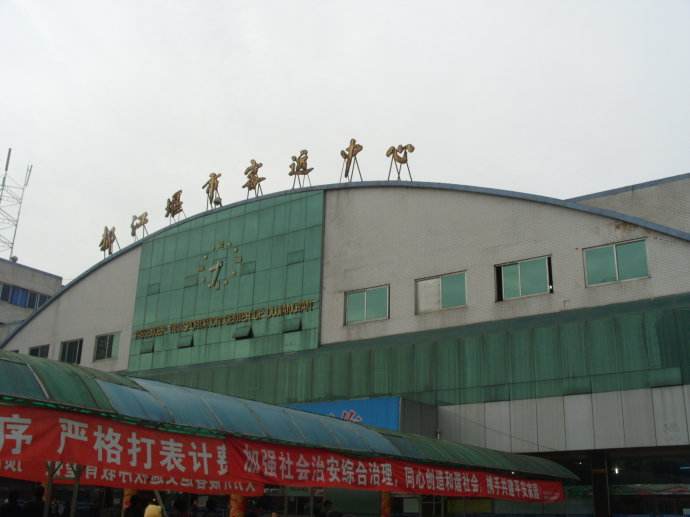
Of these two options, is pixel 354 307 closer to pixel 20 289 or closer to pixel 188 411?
pixel 188 411

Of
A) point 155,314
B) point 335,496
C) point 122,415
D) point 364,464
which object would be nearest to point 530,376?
point 335,496

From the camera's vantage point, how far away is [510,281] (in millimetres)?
30609

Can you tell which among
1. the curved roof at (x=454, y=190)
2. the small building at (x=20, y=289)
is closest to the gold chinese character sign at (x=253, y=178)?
the curved roof at (x=454, y=190)

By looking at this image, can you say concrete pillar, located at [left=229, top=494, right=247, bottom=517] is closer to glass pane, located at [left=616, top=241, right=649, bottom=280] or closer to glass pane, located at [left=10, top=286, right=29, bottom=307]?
glass pane, located at [left=616, top=241, right=649, bottom=280]

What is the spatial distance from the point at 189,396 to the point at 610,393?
1660 centimetres

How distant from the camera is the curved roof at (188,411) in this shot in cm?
1261

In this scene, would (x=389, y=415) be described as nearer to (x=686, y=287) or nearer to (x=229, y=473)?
(x=686, y=287)

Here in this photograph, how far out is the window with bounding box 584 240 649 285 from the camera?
2769 centimetres

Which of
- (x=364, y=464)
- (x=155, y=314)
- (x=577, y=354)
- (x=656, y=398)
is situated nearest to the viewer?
(x=364, y=464)

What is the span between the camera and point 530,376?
28156mm

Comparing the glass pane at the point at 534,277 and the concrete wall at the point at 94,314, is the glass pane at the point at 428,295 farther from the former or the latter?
the concrete wall at the point at 94,314

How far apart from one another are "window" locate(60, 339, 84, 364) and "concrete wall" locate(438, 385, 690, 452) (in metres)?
25.1

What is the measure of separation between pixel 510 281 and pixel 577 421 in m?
6.46

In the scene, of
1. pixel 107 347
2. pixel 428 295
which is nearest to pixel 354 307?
pixel 428 295
